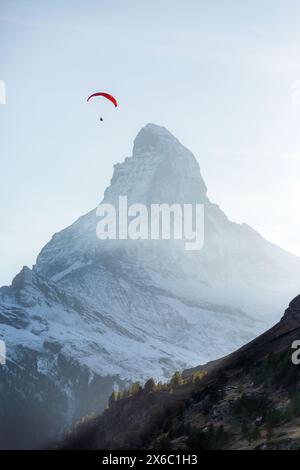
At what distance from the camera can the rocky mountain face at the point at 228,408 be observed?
283 ft

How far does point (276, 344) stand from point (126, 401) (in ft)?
119

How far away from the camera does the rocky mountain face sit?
86.3 m

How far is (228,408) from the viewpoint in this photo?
100812mm

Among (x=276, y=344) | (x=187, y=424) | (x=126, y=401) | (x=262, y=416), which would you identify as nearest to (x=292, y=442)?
(x=262, y=416)

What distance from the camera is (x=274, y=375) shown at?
10500cm
